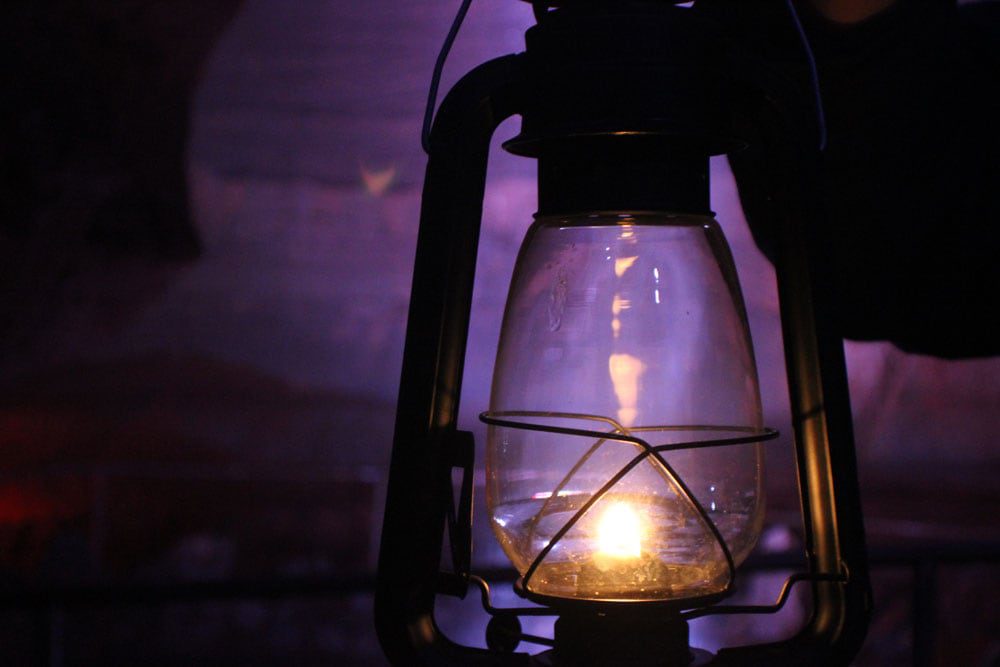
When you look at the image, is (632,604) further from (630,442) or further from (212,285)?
(212,285)

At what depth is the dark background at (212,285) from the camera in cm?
127

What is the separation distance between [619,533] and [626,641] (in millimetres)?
52

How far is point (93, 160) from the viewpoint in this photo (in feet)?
4.20

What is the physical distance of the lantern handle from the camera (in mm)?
515

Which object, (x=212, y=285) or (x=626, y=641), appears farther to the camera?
(x=212, y=285)

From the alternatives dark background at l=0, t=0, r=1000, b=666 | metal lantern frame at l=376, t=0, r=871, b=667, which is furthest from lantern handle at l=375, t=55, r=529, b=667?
dark background at l=0, t=0, r=1000, b=666

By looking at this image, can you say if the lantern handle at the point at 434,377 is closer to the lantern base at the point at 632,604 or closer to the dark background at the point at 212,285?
the lantern base at the point at 632,604

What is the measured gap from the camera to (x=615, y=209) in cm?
50

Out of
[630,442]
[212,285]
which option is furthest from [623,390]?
[212,285]

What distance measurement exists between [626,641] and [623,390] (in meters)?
0.13

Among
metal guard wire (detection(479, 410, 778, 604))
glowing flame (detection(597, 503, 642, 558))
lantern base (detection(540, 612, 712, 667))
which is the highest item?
metal guard wire (detection(479, 410, 778, 604))

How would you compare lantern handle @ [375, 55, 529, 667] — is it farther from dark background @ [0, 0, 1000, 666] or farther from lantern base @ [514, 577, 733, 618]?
dark background @ [0, 0, 1000, 666]

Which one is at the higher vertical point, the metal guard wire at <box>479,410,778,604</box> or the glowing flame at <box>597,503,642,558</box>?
the metal guard wire at <box>479,410,778,604</box>

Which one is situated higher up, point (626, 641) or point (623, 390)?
point (623, 390)
